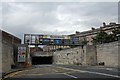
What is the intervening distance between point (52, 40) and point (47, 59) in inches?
2268

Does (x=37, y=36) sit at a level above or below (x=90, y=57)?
above

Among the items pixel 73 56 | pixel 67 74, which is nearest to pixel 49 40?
pixel 73 56

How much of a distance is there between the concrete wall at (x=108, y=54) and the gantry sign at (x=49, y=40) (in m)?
13.3

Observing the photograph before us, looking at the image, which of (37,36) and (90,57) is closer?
(90,57)

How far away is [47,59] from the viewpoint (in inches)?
4904

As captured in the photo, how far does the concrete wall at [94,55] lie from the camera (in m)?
46.7

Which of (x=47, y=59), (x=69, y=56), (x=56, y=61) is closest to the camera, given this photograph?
(x=69, y=56)

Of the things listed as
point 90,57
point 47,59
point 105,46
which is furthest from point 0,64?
point 47,59

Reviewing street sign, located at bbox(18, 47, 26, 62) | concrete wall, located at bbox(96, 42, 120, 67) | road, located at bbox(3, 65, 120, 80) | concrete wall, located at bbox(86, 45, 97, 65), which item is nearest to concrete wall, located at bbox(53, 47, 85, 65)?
concrete wall, located at bbox(86, 45, 97, 65)

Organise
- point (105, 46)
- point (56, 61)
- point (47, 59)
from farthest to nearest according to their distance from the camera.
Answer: point (47, 59) → point (56, 61) → point (105, 46)

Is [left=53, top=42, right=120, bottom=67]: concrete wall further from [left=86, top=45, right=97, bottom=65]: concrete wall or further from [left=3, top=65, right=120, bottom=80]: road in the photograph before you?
[left=3, top=65, right=120, bottom=80]: road

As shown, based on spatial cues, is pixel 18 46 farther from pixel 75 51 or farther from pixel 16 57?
pixel 75 51

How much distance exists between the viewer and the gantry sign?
6654cm

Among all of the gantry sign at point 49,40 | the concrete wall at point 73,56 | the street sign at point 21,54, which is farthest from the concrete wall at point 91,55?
the street sign at point 21,54
